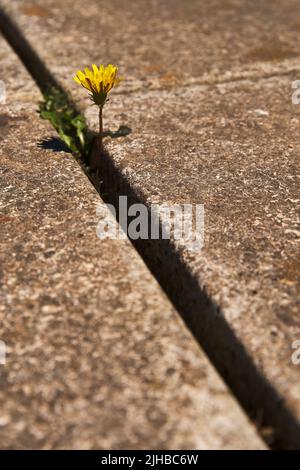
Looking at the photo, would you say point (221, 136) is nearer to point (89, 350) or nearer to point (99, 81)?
point (99, 81)

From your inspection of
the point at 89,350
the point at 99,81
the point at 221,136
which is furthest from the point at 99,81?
the point at 89,350

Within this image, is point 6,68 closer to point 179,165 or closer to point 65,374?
point 179,165

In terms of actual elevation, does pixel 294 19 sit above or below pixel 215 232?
above

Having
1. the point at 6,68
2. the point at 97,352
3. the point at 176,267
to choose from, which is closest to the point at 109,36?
the point at 6,68

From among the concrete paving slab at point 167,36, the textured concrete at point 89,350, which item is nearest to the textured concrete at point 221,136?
the concrete paving slab at point 167,36

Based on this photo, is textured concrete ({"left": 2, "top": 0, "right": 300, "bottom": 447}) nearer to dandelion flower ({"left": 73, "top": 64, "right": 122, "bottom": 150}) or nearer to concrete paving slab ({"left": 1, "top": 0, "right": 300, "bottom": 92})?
concrete paving slab ({"left": 1, "top": 0, "right": 300, "bottom": 92})

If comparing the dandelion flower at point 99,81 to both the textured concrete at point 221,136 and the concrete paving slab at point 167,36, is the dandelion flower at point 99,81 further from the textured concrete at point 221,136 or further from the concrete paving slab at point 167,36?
the concrete paving slab at point 167,36

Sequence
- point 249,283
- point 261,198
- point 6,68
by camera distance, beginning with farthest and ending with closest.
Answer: point 6,68
point 261,198
point 249,283

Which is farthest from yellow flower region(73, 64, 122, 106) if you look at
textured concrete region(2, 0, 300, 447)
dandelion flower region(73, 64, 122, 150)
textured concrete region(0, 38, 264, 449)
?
textured concrete region(0, 38, 264, 449)
